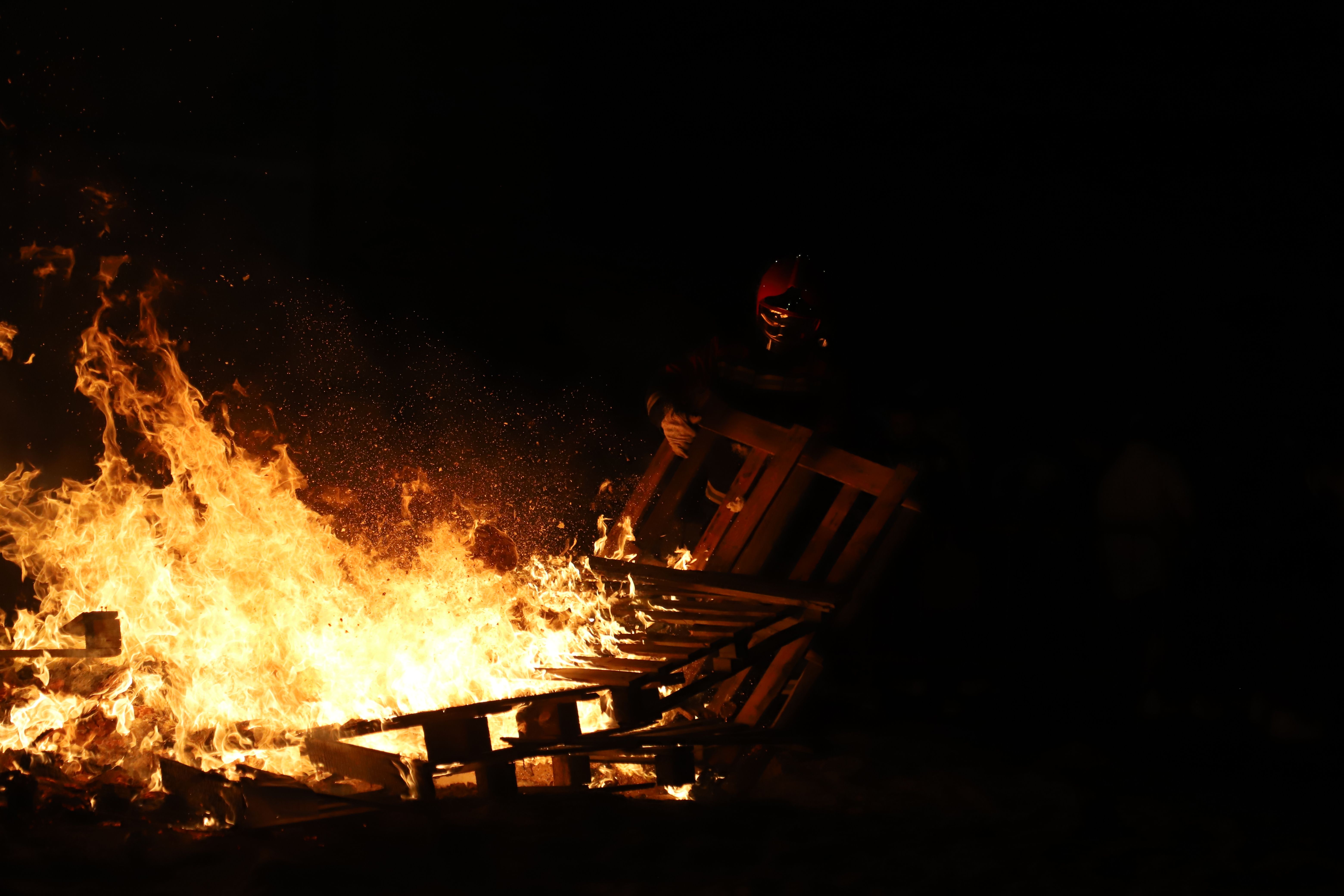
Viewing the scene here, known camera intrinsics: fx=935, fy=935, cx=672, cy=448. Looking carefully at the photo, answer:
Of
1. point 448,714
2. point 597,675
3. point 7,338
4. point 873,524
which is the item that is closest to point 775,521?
point 873,524

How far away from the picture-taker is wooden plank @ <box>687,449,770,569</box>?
18.7 ft

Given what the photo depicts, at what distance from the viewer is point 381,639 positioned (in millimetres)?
5129

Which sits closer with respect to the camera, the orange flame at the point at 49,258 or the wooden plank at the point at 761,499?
the wooden plank at the point at 761,499

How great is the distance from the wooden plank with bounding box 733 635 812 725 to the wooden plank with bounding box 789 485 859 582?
49 cm

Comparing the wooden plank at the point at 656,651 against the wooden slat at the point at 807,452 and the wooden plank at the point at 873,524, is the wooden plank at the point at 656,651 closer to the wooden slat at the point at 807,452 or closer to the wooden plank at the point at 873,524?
the wooden plank at the point at 873,524

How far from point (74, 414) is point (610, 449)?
4208 millimetres

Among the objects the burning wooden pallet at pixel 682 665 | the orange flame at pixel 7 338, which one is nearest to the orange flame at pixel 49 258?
the orange flame at pixel 7 338

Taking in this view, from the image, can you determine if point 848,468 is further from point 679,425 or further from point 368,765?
point 368,765

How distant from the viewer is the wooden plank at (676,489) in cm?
594

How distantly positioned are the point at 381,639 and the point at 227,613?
0.84 meters

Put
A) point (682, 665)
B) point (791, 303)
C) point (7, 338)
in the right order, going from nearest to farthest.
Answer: point (682, 665) < point (791, 303) < point (7, 338)

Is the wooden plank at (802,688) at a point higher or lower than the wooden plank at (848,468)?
lower

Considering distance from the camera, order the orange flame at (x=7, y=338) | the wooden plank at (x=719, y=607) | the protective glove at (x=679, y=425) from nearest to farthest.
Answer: the wooden plank at (x=719, y=607)
the protective glove at (x=679, y=425)
the orange flame at (x=7, y=338)

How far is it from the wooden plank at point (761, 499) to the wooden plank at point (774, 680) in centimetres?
72
